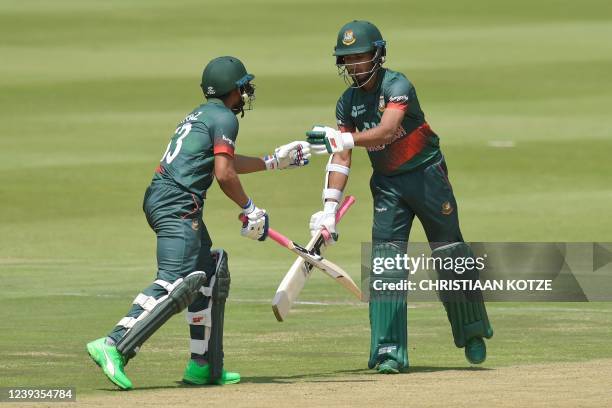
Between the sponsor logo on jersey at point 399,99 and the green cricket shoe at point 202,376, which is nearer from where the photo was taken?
the green cricket shoe at point 202,376

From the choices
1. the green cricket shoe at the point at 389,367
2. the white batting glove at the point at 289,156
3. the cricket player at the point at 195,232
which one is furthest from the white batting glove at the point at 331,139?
the green cricket shoe at the point at 389,367

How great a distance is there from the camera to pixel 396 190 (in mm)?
9820

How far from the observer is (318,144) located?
31.2 feet

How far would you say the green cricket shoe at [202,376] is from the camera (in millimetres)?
8906

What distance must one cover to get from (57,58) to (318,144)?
22.4m

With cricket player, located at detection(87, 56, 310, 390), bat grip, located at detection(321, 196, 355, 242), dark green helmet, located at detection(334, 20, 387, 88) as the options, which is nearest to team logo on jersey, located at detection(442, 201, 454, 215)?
bat grip, located at detection(321, 196, 355, 242)

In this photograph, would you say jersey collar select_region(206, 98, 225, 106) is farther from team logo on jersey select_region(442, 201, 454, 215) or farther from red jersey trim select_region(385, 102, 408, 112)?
team logo on jersey select_region(442, 201, 454, 215)

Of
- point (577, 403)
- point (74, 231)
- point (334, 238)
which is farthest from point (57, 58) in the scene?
point (577, 403)

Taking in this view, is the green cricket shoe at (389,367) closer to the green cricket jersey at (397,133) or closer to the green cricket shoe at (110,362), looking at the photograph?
the green cricket jersey at (397,133)

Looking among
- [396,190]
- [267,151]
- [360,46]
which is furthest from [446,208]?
[267,151]

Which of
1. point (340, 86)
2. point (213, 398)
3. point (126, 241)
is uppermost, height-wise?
point (340, 86)

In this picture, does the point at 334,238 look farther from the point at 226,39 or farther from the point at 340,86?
the point at 226,39

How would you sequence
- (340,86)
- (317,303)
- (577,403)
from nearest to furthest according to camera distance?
1. (577,403)
2. (317,303)
3. (340,86)

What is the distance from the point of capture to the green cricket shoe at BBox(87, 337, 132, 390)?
841 centimetres
